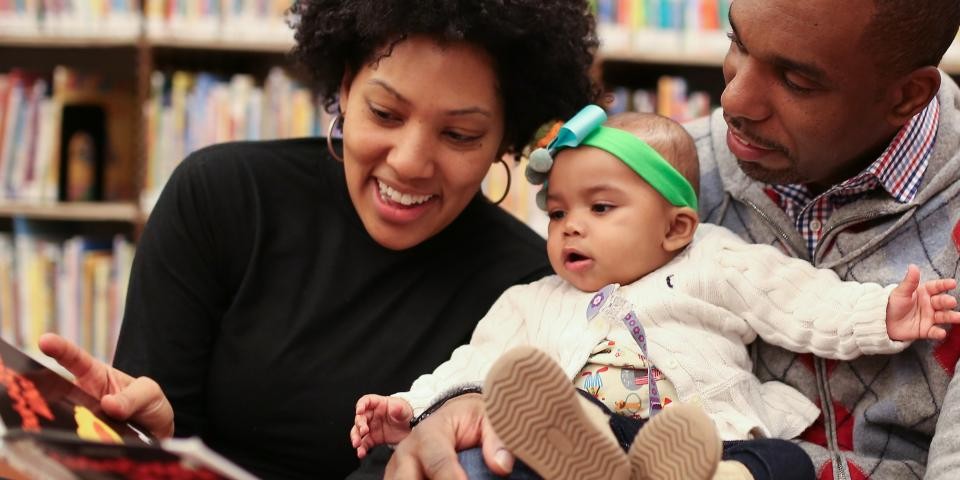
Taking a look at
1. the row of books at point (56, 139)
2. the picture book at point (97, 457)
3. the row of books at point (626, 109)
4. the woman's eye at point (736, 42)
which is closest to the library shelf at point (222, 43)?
Answer: the row of books at point (56, 139)

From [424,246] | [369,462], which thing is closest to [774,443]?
[369,462]

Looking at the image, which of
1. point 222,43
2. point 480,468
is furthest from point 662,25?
point 480,468

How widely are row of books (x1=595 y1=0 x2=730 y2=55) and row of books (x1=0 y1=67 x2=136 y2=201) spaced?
1518mm

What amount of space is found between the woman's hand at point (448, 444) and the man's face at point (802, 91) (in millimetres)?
504

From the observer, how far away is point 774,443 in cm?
119

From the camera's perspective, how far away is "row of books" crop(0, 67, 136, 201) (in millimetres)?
3027

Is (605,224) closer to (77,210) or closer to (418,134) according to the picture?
(418,134)

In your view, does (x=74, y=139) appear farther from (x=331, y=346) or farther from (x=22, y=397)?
(x=22, y=397)

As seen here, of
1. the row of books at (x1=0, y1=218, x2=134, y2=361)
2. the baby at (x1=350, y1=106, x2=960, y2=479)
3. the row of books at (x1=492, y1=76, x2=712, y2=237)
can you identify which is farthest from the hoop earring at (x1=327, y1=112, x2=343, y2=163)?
the row of books at (x1=0, y1=218, x2=134, y2=361)

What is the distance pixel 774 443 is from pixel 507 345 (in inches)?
15.7

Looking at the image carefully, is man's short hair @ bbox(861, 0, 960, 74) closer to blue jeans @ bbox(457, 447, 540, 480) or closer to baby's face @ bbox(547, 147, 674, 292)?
baby's face @ bbox(547, 147, 674, 292)

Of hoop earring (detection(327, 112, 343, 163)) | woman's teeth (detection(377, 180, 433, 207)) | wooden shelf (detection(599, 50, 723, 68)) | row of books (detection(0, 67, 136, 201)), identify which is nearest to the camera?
woman's teeth (detection(377, 180, 433, 207))

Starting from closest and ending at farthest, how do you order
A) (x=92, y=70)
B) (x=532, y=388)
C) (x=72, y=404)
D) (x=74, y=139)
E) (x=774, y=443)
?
(x=532, y=388) < (x=72, y=404) < (x=774, y=443) < (x=74, y=139) < (x=92, y=70)

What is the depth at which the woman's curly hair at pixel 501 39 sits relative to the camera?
144cm
